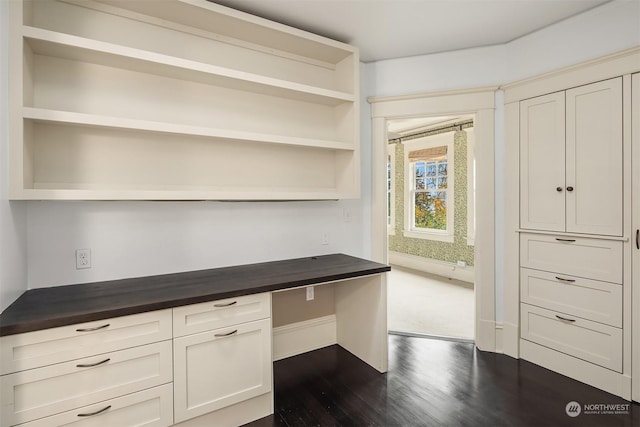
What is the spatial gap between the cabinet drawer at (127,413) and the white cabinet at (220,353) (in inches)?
2.3

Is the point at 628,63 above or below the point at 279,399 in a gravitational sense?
above

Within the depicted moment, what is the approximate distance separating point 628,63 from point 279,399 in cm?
314

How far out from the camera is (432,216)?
5918mm

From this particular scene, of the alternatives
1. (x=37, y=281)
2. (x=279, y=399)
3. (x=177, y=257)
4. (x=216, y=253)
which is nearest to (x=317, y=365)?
Result: (x=279, y=399)

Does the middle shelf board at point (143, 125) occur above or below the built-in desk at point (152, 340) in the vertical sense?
above

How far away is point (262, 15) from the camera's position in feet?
7.88

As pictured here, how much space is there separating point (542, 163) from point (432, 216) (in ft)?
11.1

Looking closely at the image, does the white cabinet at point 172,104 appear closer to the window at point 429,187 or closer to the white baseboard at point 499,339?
the white baseboard at point 499,339

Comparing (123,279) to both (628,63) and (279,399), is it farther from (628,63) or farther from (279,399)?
(628,63)

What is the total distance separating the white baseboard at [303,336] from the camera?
2.73 metres

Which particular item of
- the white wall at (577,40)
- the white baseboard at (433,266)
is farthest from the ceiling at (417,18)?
the white baseboard at (433,266)

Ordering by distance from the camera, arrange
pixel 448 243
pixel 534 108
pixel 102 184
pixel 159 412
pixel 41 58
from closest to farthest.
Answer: pixel 159 412
pixel 41 58
pixel 102 184
pixel 534 108
pixel 448 243

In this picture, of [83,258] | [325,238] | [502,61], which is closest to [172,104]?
[83,258]

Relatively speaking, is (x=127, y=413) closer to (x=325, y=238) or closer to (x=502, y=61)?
(x=325, y=238)
